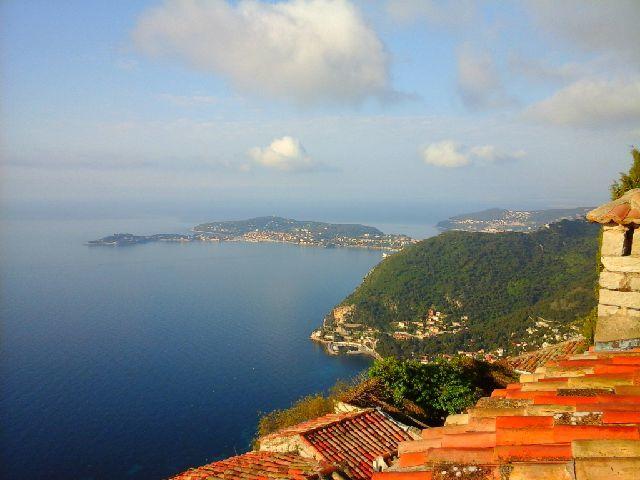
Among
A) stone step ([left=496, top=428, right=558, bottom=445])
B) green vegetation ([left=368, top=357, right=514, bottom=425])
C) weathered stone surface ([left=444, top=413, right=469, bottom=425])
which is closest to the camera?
stone step ([left=496, top=428, right=558, bottom=445])

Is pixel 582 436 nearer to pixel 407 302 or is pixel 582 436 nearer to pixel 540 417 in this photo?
pixel 540 417

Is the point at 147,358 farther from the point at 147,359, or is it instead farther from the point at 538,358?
the point at 538,358

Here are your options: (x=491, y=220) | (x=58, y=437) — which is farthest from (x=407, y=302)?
(x=491, y=220)

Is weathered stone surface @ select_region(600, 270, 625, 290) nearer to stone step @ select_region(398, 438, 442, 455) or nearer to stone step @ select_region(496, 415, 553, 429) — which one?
stone step @ select_region(496, 415, 553, 429)

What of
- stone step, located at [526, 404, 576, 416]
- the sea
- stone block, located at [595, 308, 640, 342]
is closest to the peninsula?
the sea

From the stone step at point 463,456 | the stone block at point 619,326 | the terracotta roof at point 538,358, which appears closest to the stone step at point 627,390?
the stone step at point 463,456

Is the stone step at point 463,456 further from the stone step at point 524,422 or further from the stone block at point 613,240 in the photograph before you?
the stone block at point 613,240

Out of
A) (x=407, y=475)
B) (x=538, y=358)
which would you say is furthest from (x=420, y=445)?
(x=538, y=358)
